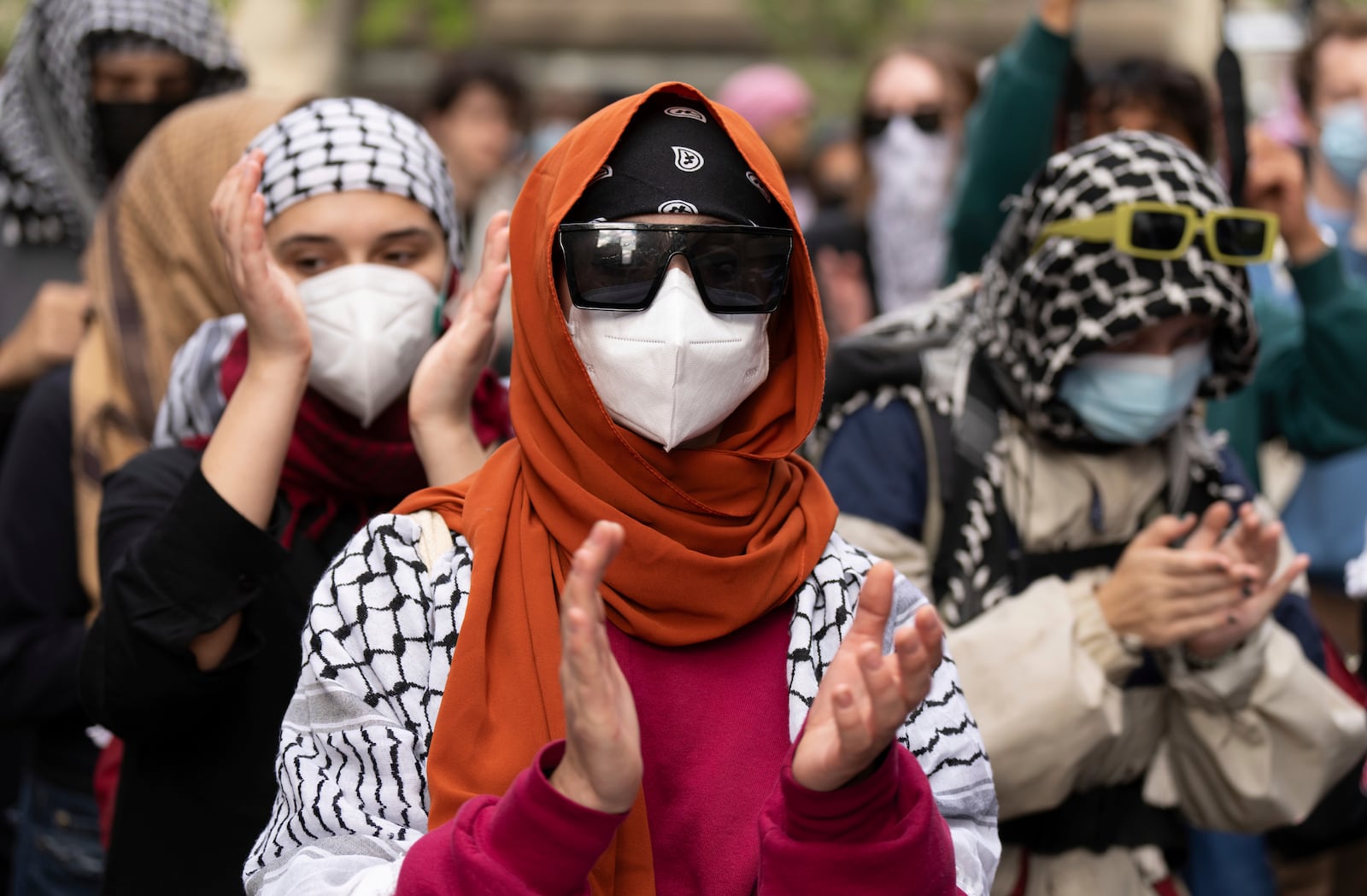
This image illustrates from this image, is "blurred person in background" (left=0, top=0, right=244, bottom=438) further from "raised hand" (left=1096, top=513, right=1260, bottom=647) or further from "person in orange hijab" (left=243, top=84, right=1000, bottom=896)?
"raised hand" (left=1096, top=513, right=1260, bottom=647)

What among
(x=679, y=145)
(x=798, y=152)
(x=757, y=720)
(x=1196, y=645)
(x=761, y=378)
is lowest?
(x=798, y=152)

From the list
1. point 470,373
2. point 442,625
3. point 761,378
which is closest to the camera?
point 442,625

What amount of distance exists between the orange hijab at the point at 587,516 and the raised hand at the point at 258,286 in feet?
1.71

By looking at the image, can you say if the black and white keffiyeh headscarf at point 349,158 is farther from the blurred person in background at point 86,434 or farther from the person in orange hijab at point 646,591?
the person in orange hijab at point 646,591

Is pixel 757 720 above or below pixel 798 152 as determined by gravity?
above

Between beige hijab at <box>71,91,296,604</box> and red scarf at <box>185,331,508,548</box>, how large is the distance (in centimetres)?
59

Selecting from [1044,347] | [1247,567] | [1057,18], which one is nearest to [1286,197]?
[1057,18]

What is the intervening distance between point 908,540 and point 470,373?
93 centimetres

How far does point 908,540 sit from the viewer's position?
125 inches

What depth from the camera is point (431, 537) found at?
7.52ft

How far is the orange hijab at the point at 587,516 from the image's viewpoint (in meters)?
2.13

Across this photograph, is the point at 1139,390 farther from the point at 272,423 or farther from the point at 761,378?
the point at 272,423

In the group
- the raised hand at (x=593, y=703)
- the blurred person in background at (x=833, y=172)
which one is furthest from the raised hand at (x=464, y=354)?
the blurred person in background at (x=833, y=172)

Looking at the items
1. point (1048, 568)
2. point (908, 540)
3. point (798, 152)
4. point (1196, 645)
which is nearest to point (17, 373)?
point (908, 540)
